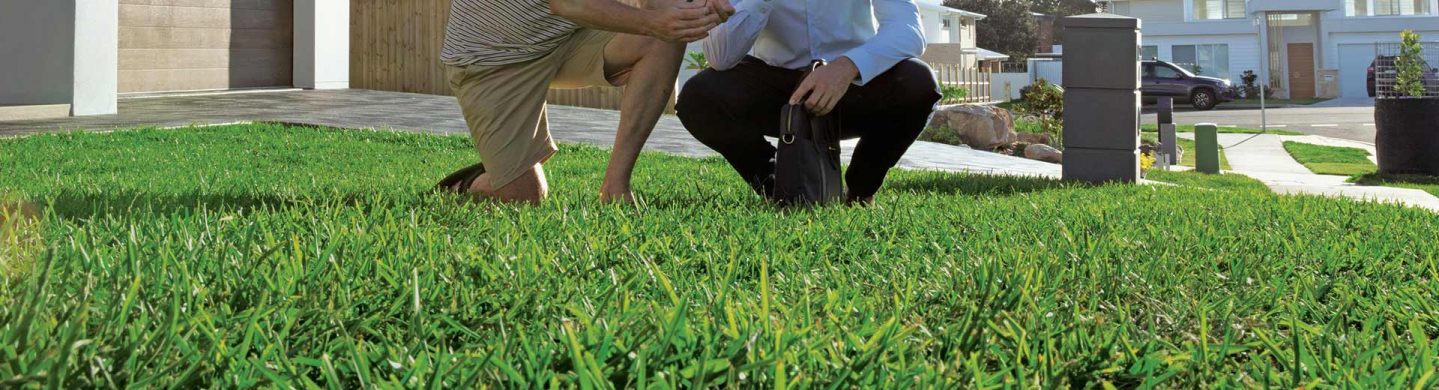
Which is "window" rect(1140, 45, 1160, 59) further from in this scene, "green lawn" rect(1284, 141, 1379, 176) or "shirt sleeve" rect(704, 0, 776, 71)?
"shirt sleeve" rect(704, 0, 776, 71)

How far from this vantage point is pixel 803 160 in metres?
3.62

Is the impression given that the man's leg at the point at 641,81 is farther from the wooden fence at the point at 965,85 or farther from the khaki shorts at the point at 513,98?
the wooden fence at the point at 965,85

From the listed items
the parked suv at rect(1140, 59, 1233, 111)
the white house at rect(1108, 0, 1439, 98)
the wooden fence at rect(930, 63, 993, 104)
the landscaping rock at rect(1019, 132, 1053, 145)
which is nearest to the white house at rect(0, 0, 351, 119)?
the landscaping rock at rect(1019, 132, 1053, 145)

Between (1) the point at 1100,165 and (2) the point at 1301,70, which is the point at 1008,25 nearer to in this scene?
(2) the point at 1301,70

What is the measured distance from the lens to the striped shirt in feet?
12.4

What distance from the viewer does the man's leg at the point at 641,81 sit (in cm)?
388

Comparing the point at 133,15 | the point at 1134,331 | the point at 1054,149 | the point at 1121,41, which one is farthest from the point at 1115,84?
the point at 133,15

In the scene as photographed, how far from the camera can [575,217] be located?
9.55 feet

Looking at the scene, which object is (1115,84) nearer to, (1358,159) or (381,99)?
(381,99)

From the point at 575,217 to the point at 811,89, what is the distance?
41.0 inches

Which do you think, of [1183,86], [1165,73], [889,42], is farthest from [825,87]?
[1165,73]

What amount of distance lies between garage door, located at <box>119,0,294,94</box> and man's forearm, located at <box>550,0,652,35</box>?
1210 centimetres

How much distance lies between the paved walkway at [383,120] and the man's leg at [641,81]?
404 centimetres

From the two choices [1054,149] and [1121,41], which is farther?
[1054,149]
